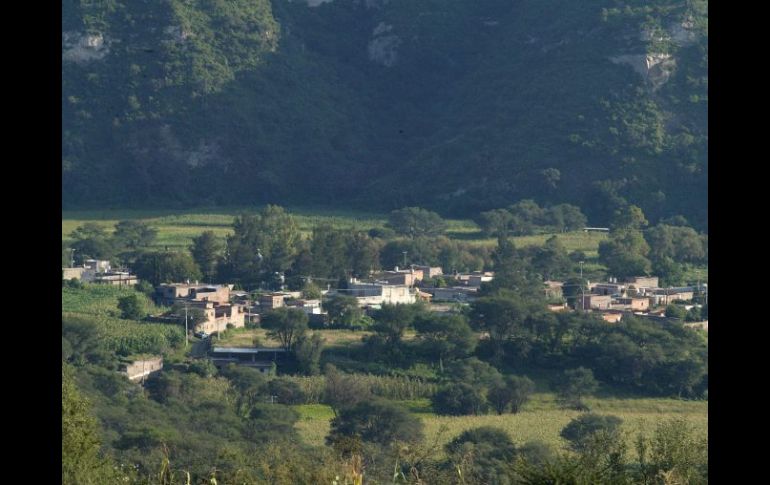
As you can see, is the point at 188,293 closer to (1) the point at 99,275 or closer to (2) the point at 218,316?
(2) the point at 218,316

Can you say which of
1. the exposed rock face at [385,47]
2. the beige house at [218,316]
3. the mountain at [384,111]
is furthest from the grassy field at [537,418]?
the exposed rock face at [385,47]

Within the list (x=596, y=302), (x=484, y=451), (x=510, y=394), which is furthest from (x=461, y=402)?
(x=596, y=302)

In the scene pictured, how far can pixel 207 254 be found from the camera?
25.4m

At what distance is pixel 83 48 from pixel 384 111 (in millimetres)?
12191

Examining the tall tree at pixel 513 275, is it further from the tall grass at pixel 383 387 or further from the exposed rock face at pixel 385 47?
the exposed rock face at pixel 385 47

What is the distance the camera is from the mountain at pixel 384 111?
3628 centimetres

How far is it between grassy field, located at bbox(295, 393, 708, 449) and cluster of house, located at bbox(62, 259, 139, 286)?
9.46 meters

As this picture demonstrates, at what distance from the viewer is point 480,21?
51469 millimetres

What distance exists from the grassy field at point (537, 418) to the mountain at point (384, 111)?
16517 mm

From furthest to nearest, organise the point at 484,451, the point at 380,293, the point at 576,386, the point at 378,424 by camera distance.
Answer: the point at 380,293
the point at 576,386
the point at 378,424
the point at 484,451

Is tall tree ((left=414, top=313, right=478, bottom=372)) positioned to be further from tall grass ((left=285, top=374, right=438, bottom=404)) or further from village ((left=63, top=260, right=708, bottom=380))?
village ((left=63, top=260, right=708, bottom=380))
